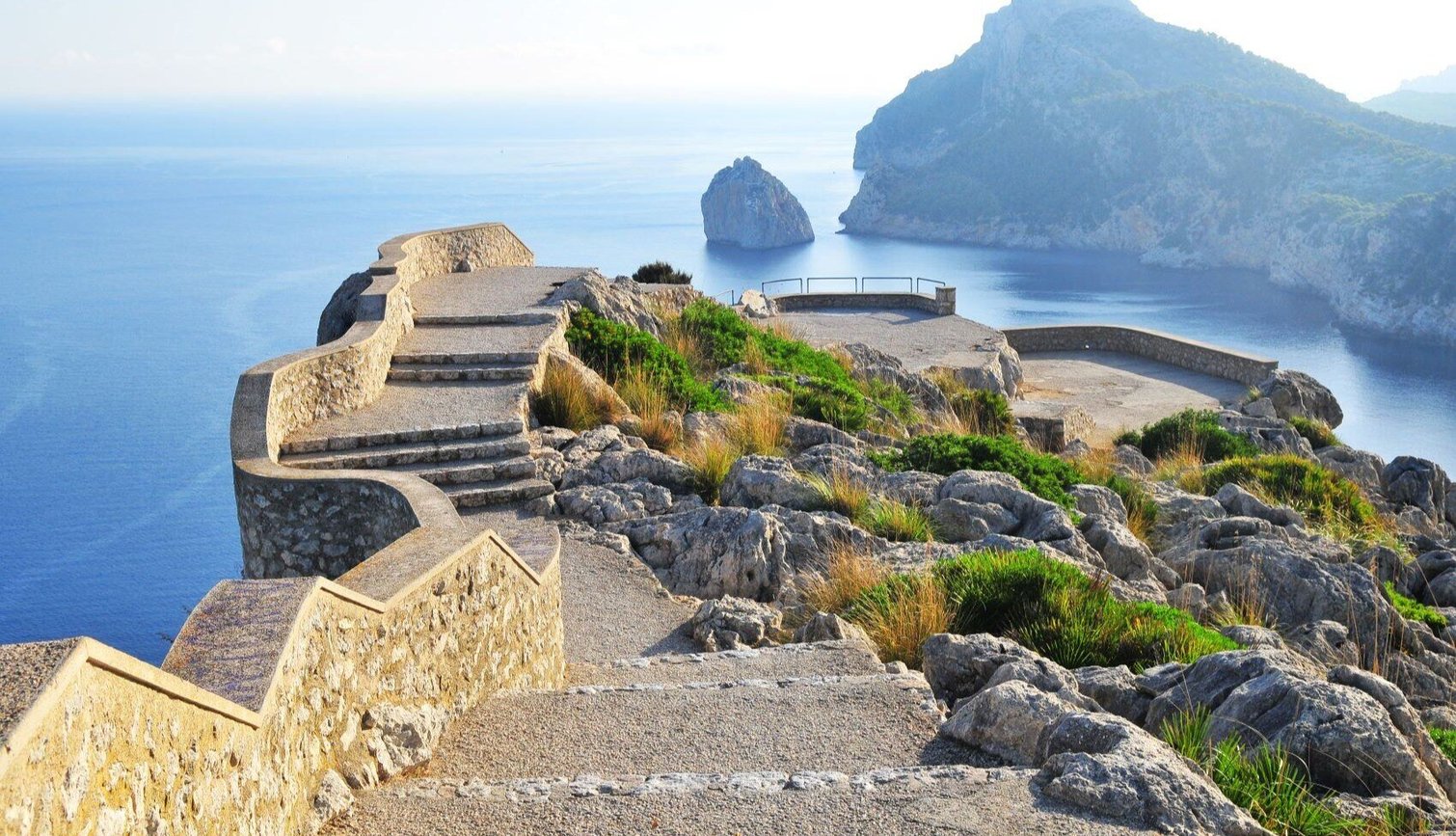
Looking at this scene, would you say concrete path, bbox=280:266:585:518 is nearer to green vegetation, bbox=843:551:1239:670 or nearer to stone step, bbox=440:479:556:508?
stone step, bbox=440:479:556:508

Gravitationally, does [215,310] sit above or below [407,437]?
below

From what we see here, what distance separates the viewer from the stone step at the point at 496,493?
10.5 metres

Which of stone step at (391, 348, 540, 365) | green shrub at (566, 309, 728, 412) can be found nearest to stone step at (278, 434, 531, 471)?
stone step at (391, 348, 540, 365)

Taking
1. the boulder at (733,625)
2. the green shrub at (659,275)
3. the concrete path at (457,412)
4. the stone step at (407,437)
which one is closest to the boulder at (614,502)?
the concrete path at (457,412)

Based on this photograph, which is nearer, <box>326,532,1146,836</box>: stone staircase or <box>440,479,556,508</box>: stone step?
<box>326,532,1146,836</box>: stone staircase

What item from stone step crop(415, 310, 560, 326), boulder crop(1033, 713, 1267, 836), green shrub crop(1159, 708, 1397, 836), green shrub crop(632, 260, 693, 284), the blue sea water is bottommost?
the blue sea water

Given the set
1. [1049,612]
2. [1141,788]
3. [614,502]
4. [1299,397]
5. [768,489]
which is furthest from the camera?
[1299,397]

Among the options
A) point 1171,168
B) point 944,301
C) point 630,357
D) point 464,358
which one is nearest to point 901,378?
point 630,357

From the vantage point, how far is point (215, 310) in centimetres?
7194

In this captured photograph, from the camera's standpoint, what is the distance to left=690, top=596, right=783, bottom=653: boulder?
24.5ft

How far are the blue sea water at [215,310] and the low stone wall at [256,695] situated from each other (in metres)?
25.6

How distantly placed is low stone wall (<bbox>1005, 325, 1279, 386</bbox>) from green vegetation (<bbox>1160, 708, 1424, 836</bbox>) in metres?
23.2

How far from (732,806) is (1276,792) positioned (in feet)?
6.60

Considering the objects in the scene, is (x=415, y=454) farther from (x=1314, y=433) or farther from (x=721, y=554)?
(x=1314, y=433)
